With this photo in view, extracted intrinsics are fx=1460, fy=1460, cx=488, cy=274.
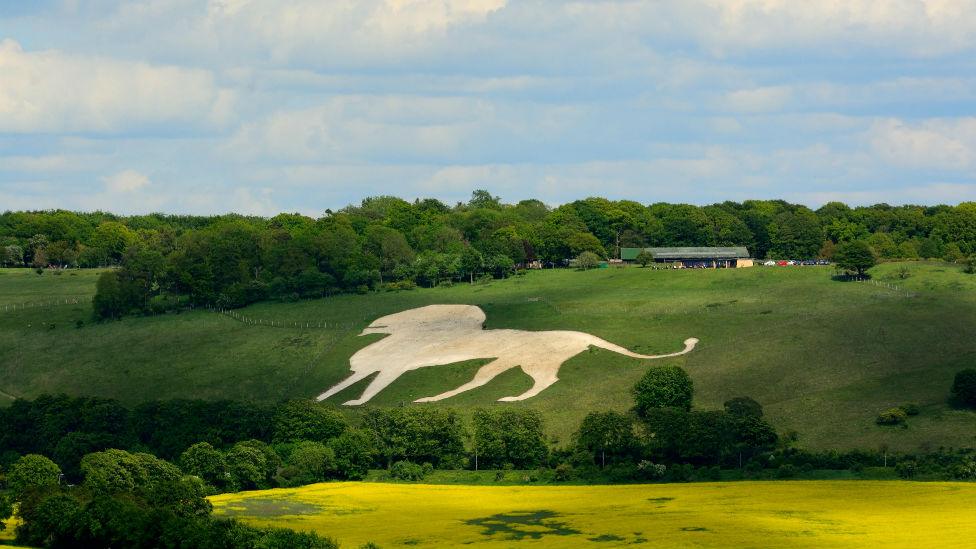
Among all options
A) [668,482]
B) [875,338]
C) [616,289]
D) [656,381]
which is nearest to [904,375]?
[875,338]

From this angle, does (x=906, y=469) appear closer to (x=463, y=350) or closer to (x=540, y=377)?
(x=540, y=377)

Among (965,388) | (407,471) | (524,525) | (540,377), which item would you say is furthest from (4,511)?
(965,388)

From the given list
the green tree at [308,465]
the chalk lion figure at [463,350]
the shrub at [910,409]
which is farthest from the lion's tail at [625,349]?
the green tree at [308,465]

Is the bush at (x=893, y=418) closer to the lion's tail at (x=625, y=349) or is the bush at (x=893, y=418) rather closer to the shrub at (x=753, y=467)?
the shrub at (x=753, y=467)

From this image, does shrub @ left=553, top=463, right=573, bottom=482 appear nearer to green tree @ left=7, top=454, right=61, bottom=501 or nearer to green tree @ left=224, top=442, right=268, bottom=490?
green tree @ left=224, top=442, right=268, bottom=490

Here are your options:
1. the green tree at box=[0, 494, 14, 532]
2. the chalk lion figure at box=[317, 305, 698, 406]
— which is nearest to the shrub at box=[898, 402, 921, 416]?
the chalk lion figure at box=[317, 305, 698, 406]
